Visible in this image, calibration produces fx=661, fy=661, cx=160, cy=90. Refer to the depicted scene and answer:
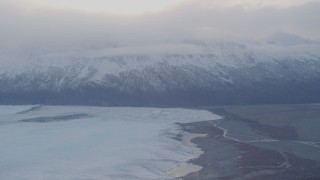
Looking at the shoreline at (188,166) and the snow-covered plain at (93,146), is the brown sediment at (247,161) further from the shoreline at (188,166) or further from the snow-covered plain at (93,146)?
the snow-covered plain at (93,146)

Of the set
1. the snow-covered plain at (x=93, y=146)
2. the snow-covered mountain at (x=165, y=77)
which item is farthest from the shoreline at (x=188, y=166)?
the snow-covered mountain at (x=165, y=77)

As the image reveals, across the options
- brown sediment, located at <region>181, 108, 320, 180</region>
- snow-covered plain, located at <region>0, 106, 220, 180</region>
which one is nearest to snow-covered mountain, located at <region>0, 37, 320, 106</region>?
snow-covered plain, located at <region>0, 106, 220, 180</region>

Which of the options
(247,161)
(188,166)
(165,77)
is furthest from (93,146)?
(165,77)

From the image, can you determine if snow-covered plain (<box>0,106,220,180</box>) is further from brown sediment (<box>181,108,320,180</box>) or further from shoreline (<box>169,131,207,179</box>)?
brown sediment (<box>181,108,320,180</box>)

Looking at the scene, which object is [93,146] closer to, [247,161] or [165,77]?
[247,161]

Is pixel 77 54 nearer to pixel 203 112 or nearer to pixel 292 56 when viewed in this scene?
pixel 292 56

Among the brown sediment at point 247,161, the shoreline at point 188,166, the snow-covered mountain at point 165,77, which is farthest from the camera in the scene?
the snow-covered mountain at point 165,77

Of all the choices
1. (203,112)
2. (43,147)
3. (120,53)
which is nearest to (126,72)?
(120,53)
